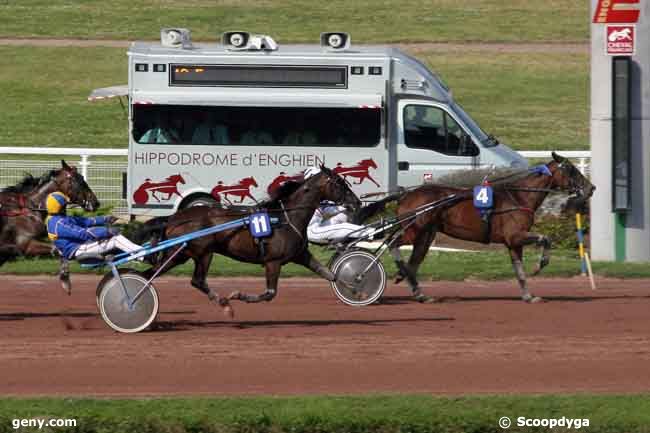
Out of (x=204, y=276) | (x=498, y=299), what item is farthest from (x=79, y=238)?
(x=498, y=299)

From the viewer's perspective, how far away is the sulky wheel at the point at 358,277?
13.1 m

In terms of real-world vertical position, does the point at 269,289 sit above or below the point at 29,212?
below

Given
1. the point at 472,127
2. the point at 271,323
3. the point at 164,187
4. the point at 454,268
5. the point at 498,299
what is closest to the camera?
the point at 271,323

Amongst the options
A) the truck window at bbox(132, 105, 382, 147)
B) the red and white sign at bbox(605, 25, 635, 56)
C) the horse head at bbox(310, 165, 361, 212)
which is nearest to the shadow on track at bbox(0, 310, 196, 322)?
the horse head at bbox(310, 165, 361, 212)

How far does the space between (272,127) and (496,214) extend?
20.0 ft

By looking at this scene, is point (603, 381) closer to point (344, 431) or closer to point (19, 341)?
point (344, 431)

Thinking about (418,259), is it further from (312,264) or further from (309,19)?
(309,19)

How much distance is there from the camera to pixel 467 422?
8516 mm

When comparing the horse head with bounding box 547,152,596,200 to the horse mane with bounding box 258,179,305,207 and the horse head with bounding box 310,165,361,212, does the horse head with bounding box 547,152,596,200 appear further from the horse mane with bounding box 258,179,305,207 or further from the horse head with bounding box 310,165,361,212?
the horse mane with bounding box 258,179,305,207

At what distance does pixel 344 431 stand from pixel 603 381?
8.44 ft
